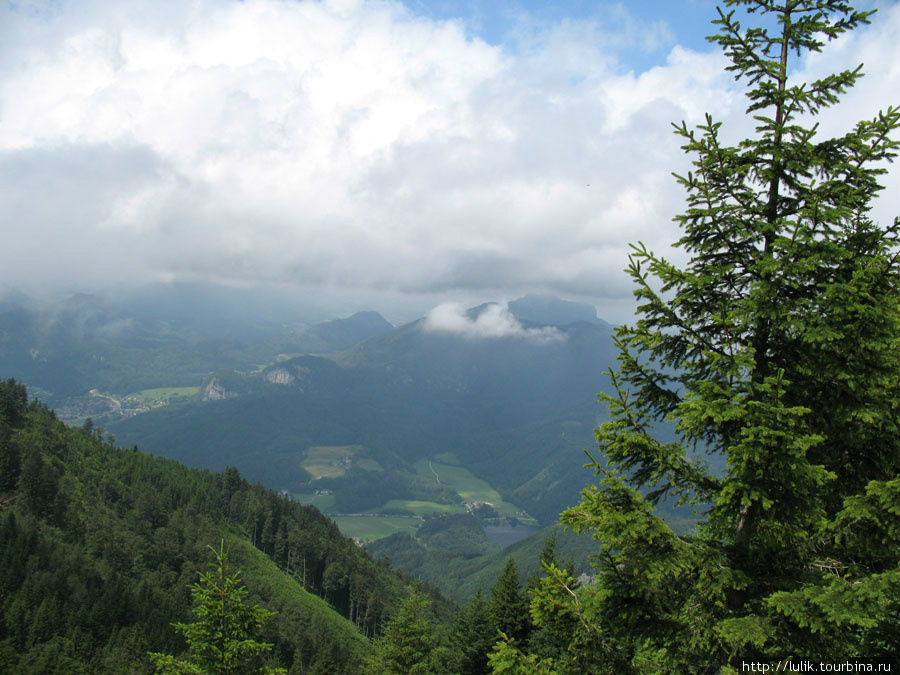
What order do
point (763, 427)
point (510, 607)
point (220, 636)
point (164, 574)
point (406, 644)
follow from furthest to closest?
1. point (164, 574)
2. point (406, 644)
3. point (510, 607)
4. point (220, 636)
5. point (763, 427)

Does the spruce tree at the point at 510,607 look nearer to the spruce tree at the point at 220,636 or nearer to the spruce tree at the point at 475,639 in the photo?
the spruce tree at the point at 475,639

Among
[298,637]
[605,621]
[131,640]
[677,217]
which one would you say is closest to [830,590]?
[605,621]

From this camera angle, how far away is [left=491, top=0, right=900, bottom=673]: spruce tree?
8.47 meters

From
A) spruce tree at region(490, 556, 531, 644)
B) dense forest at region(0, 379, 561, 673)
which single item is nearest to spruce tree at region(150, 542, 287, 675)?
dense forest at region(0, 379, 561, 673)

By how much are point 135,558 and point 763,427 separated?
135275 mm

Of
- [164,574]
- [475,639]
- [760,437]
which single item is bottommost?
[164,574]

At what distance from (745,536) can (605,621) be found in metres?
3.49

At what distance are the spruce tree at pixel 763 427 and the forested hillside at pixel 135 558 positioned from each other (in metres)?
41.0

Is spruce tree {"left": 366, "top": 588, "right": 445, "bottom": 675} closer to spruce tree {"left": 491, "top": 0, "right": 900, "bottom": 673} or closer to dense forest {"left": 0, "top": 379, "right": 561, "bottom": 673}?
dense forest {"left": 0, "top": 379, "right": 561, "bottom": 673}

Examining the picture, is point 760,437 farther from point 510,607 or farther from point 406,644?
point 406,644

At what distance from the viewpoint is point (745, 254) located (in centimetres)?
1048

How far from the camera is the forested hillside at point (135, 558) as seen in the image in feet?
236

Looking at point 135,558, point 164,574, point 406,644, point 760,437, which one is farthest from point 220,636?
point 135,558

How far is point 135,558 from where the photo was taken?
10756 cm
